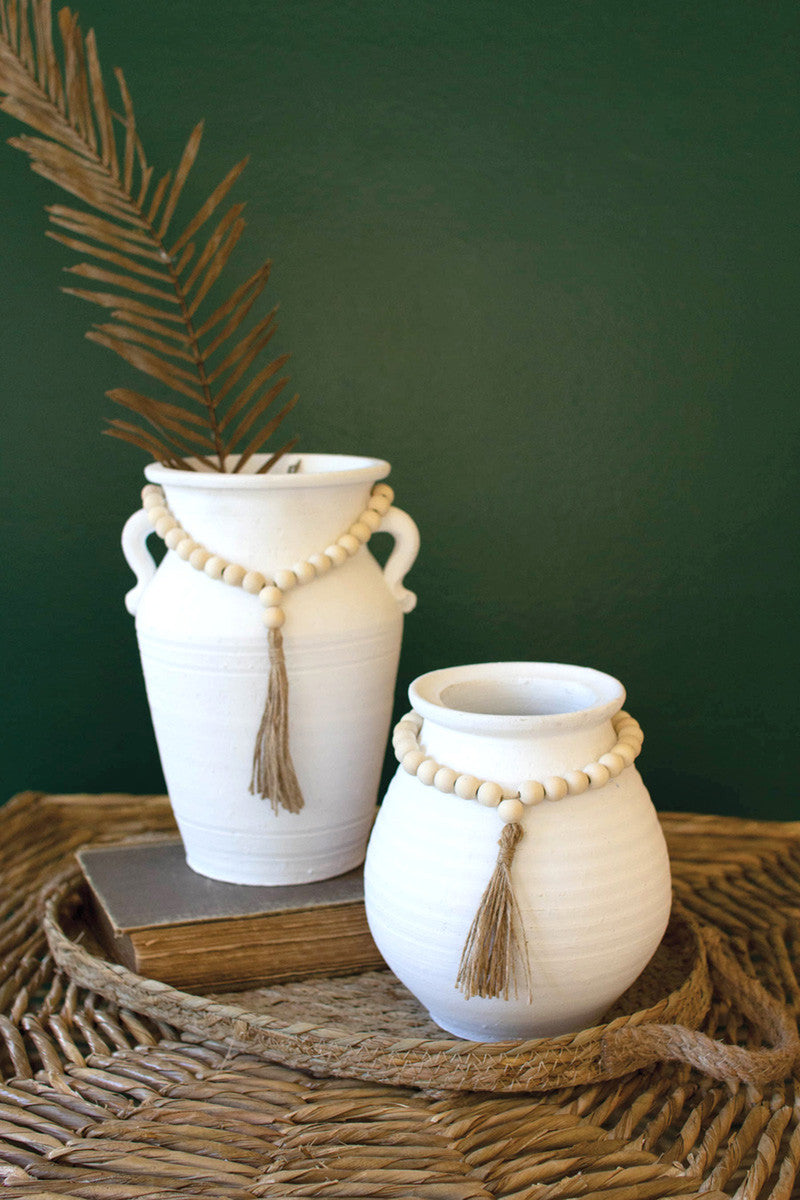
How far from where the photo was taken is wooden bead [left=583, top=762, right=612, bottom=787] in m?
0.76

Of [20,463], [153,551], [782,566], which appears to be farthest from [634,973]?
[20,463]

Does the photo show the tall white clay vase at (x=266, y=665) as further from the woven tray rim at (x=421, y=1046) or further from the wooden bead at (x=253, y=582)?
the woven tray rim at (x=421, y=1046)

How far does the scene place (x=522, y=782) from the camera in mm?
755

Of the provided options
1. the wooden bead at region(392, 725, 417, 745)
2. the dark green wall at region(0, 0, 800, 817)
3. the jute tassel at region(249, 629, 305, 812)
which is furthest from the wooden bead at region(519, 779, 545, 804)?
the dark green wall at region(0, 0, 800, 817)

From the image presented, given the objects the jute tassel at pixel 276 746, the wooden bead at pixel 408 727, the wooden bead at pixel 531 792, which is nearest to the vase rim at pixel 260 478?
the jute tassel at pixel 276 746

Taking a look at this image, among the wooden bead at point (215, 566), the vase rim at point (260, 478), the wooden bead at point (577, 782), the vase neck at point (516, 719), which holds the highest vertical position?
the vase rim at point (260, 478)

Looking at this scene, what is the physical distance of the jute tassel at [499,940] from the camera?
0.73 metres

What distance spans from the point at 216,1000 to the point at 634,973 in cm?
33

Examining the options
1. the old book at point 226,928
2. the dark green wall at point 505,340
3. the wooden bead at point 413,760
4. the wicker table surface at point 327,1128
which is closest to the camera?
the wicker table surface at point 327,1128

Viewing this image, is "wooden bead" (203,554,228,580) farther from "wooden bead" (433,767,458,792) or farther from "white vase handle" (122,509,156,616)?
"wooden bead" (433,767,458,792)

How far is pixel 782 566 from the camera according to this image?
4.65 ft

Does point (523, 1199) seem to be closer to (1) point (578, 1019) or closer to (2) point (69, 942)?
(1) point (578, 1019)

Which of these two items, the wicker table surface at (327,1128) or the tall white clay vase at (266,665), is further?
the tall white clay vase at (266,665)

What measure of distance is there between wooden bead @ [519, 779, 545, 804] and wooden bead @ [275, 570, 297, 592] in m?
0.29
